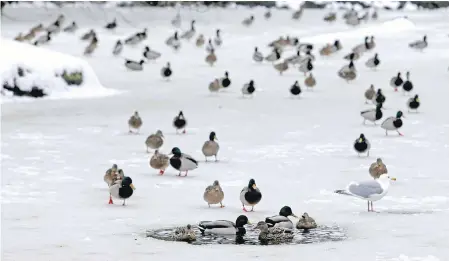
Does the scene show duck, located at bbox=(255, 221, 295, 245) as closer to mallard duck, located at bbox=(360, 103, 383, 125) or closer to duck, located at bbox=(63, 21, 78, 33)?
mallard duck, located at bbox=(360, 103, 383, 125)

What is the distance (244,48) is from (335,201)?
78.4 feet

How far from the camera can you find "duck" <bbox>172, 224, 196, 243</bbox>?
378 inches

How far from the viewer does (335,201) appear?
38.7 feet

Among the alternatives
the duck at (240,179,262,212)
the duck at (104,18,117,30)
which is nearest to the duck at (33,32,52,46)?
the duck at (104,18,117,30)

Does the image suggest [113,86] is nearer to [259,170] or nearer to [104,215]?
[259,170]

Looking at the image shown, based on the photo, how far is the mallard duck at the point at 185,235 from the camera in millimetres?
9602

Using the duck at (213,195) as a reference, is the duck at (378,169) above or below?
above

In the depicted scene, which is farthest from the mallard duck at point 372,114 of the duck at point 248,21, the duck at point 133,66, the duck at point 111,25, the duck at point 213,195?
the duck at point 111,25

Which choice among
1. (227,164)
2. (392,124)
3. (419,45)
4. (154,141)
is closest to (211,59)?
(419,45)

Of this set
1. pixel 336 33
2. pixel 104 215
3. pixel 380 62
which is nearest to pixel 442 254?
pixel 104 215

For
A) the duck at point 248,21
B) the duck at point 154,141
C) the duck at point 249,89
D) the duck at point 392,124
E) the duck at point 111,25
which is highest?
the duck at point 248,21

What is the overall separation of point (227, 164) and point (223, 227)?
15.4 ft

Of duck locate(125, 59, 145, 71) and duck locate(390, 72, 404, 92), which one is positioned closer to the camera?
duck locate(390, 72, 404, 92)

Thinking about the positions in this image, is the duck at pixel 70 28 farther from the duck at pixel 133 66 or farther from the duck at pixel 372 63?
the duck at pixel 372 63
